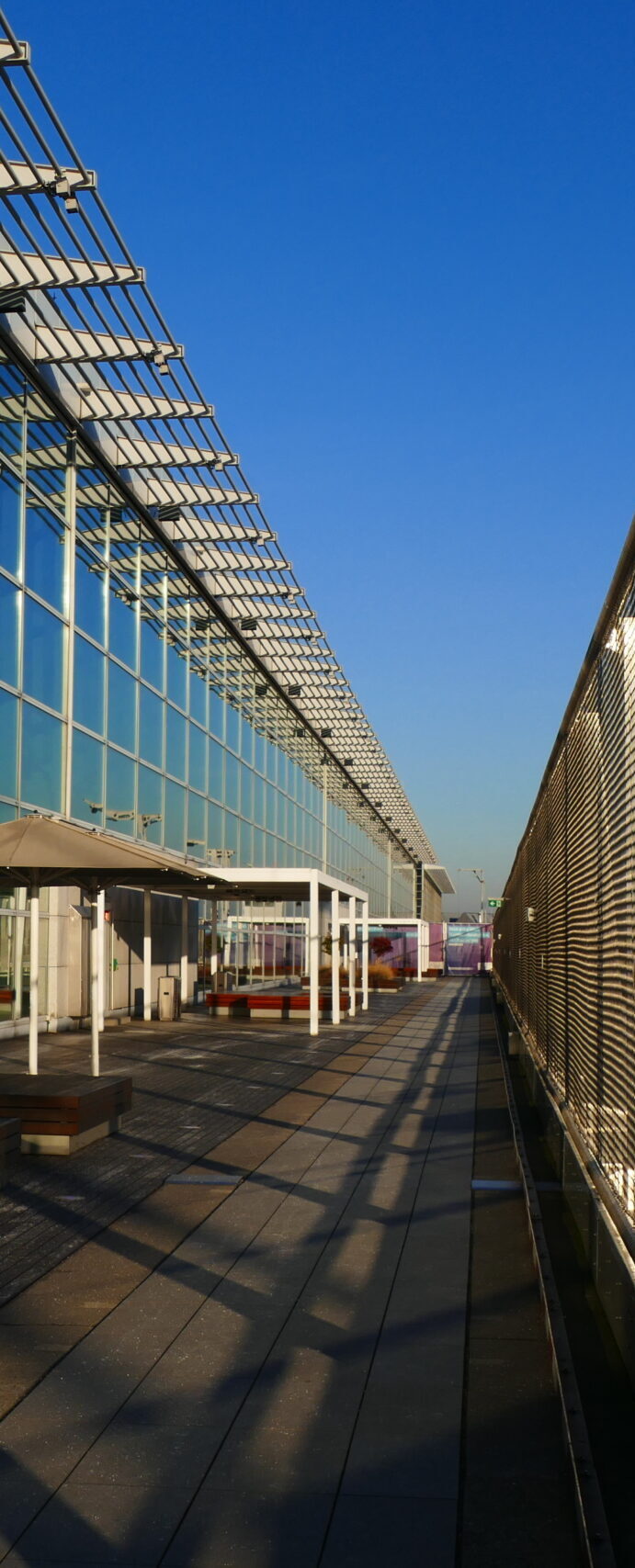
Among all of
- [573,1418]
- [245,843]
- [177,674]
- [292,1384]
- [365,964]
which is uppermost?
[177,674]

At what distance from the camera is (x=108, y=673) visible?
84.3ft

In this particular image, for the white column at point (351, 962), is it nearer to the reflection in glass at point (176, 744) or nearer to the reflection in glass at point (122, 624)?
the reflection in glass at point (176, 744)

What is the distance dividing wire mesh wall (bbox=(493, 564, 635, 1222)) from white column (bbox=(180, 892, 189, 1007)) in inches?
791

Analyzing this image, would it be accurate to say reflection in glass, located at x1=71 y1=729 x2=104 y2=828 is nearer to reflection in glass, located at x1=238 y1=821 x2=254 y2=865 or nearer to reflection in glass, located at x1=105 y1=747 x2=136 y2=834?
reflection in glass, located at x1=105 y1=747 x2=136 y2=834

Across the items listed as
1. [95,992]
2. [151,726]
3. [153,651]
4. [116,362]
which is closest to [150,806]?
[151,726]

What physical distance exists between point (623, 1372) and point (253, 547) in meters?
24.9

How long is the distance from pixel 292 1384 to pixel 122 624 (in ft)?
72.9

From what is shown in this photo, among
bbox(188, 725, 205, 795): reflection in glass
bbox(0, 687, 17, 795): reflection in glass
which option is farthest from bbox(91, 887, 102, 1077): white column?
bbox(188, 725, 205, 795): reflection in glass

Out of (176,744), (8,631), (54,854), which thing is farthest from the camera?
(176,744)

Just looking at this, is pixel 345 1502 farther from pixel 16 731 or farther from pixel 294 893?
pixel 294 893

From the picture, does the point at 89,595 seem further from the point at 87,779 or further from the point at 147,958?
the point at 147,958

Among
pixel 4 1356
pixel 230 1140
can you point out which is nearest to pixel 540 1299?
pixel 4 1356

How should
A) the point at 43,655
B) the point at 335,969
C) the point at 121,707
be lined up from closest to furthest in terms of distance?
the point at 43,655 < the point at 121,707 < the point at 335,969

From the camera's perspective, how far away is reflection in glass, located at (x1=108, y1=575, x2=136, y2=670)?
2612 centimetres
